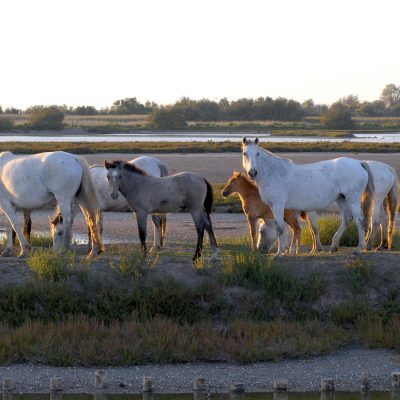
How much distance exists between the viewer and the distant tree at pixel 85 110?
13025 centimetres

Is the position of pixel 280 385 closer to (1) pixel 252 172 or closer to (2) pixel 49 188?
Result: (1) pixel 252 172

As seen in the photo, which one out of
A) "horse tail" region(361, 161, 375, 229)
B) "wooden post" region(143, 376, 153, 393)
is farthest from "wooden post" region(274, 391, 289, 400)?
"horse tail" region(361, 161, 375, 229)

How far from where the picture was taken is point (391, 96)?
468 ft

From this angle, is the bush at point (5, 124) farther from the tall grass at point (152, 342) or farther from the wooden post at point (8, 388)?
the wooden post at point (8, 388)

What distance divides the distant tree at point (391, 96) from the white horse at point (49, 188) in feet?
422

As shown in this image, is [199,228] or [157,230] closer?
[199,228]

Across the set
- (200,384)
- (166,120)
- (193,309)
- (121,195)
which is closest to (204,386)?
(200,384)

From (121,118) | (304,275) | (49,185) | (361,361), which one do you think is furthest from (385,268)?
(121,118)

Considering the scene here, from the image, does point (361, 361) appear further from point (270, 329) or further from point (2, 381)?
point (2, 381)

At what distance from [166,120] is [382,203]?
82216 mm

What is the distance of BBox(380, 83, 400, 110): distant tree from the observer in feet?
463

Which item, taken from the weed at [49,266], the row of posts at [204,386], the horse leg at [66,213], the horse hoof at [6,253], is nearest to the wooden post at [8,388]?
the row of posts at [204,386]

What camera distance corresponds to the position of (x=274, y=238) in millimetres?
16328

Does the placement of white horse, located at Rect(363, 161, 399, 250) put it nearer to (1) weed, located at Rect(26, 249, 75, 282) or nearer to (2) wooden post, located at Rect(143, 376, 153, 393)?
(1) weed, located at Rect(26, 249, 75, 282)
